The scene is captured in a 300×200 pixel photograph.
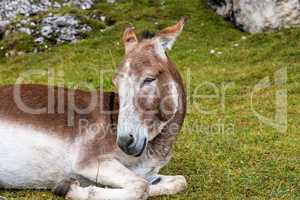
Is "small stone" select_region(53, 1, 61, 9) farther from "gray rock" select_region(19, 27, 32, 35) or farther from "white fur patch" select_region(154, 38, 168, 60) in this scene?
"white fur patch" select_region(154, 38, 168, 60)

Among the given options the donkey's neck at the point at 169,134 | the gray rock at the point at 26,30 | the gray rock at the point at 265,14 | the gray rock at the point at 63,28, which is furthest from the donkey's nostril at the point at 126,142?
the gray rock at the point at 26,30

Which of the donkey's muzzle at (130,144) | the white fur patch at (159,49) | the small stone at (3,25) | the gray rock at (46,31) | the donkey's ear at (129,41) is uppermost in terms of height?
the small stone at (3,25)

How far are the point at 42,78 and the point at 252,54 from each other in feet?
23.4

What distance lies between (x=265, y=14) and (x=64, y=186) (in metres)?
17.3

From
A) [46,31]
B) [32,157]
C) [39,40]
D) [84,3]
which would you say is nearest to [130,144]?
[32,157]

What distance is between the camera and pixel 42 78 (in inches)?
727

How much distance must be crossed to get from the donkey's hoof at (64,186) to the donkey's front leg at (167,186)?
1.03 metres

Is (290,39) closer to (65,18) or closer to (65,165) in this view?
(65,18)

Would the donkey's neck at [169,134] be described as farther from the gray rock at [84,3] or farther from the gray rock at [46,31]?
the gray rock at [84,3]

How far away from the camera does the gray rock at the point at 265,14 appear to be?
2236 cm

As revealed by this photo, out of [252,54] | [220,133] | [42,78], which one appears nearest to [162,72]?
[220,133]

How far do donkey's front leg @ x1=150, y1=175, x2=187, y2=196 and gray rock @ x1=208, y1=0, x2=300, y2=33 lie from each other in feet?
52.3

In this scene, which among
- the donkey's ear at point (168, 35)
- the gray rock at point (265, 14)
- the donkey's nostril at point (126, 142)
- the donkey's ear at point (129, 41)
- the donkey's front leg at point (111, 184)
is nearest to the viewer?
the donkey's nostril at point (126, 142)

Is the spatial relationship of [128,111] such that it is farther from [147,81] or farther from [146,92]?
[147,81]
